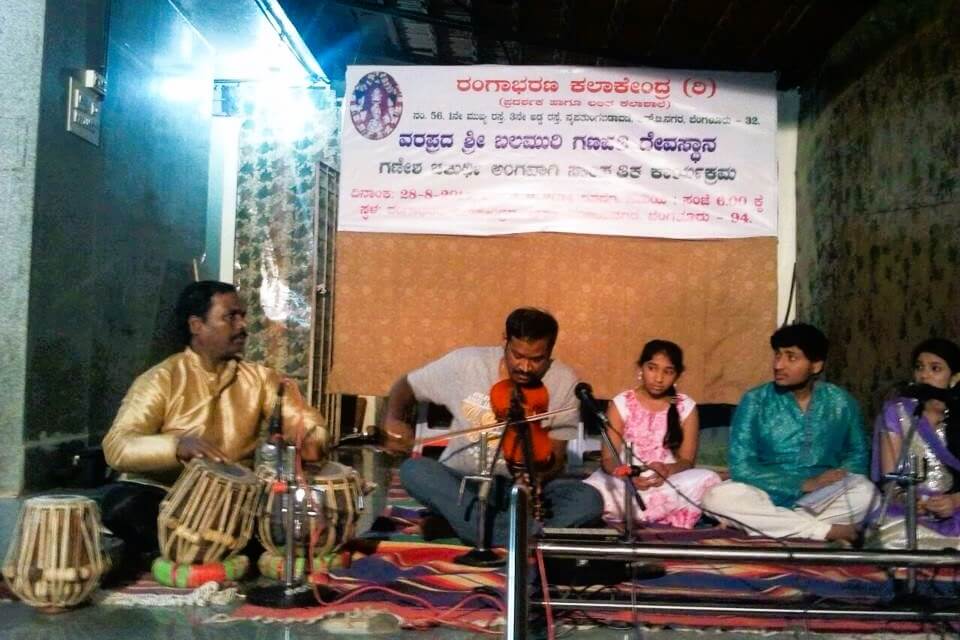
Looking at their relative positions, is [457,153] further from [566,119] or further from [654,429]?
[654,429]

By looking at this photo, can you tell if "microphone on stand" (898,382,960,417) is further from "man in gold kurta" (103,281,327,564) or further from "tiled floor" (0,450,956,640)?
"man in gold kurta" (103,281,327,564)

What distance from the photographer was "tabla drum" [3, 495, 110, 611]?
3.34 meters

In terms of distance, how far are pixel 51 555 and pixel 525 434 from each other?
1.66 metres

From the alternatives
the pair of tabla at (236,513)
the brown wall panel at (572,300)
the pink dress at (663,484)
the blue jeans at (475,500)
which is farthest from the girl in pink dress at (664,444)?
the pair of tabla at (236,513)

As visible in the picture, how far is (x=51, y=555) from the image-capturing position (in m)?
3.35

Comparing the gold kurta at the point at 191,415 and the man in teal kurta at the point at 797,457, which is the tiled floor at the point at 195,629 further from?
the man in teal kurta at the point at 797,457

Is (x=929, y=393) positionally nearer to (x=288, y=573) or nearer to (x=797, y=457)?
(x=797, y=457)

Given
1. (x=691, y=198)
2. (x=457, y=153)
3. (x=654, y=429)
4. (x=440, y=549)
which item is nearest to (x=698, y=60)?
(x=691, y=198)

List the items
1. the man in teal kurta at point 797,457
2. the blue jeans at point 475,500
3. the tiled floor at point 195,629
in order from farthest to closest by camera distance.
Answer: the man in teal kurta at point 797,457 → the blue jeans at point 475,500 → the tiled floor at point 195,629

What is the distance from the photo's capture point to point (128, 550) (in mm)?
4141

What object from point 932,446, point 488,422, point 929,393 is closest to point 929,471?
point 932,446

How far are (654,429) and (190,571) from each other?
239 centimetres

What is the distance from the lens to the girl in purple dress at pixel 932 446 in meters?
4.32

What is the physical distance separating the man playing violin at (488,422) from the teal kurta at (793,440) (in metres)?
0.95
